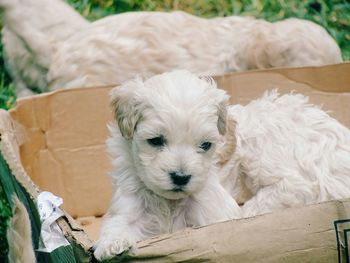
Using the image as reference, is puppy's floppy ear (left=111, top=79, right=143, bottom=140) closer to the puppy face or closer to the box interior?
the puppy face

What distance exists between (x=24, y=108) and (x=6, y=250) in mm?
952

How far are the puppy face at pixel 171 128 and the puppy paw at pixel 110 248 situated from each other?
0.43 metres

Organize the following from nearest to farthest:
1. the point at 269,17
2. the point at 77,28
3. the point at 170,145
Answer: the point at 170,145 → the point at 77,28 → the point at 269,17

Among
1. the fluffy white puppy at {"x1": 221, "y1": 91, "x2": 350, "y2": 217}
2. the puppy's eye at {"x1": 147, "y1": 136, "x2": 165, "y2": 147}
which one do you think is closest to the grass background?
the fluffy white puppy at {"x1": 221, "y1": 91, "x2": 350, "y2": 217}

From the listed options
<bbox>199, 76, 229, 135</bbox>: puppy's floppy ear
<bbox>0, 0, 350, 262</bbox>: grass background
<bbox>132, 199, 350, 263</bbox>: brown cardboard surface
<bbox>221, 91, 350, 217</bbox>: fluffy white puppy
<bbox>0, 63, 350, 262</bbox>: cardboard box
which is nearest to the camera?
<bbox>132, 199, 350, 263</bbox>: brown cardboard surface

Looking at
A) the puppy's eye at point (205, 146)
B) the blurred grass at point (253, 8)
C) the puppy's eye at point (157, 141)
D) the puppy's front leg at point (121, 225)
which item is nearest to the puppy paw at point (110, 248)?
the puppy's front leg at point (121, 225)

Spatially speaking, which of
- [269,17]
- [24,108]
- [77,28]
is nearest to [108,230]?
[24,108]

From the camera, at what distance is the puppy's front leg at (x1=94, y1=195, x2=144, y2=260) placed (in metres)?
2.86

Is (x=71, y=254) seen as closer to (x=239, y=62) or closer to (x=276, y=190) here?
(x=276, y=190)

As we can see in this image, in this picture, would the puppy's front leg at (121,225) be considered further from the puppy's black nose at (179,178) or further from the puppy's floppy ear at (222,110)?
the puppy's floppy ear at (222,110)

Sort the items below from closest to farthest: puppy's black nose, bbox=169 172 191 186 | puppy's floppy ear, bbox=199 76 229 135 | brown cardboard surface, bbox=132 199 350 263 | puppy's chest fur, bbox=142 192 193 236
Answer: brown cardboard surface, bbox=132 199 350 263, puppy's black nose, bbox=169 172 191 186, puppy's floppy ear, bbox=199 76 229 135, puppy's chest fur, bbox=142 192 193 236

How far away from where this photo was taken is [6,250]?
4.73 metres

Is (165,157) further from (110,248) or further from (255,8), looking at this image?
(255,8)

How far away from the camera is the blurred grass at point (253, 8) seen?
23.1ft
